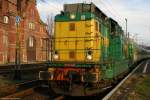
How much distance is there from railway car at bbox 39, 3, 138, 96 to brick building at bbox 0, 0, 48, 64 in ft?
108

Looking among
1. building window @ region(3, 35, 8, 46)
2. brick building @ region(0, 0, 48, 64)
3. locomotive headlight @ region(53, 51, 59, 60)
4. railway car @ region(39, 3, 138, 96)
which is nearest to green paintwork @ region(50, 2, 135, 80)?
railway car @ region(39, 3, 138, 96)

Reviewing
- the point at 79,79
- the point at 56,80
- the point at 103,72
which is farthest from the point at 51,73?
the point at 103,72

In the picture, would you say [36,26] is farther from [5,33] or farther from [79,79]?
[79,79]

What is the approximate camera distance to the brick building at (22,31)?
177 feet

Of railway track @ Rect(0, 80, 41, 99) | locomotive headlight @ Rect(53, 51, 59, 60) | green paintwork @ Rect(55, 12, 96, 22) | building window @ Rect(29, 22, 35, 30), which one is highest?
building window @ Rect(29, 22, 35, 30)

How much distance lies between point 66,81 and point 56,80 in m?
0.45

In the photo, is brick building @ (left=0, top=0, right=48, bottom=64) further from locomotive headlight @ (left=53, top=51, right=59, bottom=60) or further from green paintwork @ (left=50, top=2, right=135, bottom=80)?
locomotive headlight @ (left=53, top=51, right=59, bottom=60)

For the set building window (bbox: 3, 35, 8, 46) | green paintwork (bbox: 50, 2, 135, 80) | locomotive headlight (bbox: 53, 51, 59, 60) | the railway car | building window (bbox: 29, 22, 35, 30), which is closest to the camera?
the railway car

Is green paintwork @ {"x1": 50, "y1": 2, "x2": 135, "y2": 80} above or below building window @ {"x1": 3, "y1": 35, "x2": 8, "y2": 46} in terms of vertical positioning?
below

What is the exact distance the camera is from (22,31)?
59.3 meters

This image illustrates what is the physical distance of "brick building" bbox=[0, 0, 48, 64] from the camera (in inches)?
2125

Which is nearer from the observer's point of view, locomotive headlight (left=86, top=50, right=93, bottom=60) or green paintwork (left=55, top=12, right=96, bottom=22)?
locomotive headlight (left=86, top=50, right=93, bottom=60)

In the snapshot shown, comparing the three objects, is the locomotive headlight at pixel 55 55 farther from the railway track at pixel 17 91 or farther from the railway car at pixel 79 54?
the railway track at pixel 17 91

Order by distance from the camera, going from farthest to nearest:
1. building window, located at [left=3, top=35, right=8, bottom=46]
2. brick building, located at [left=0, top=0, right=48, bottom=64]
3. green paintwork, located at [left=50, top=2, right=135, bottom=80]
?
building window, located at [left=3, top=35, right=8, bottom=46] < brick building, located at [left=0, top=0, right=48, bottom=64] < green paintwork, located at [left=50, top=2, right=135, bottom=80]
